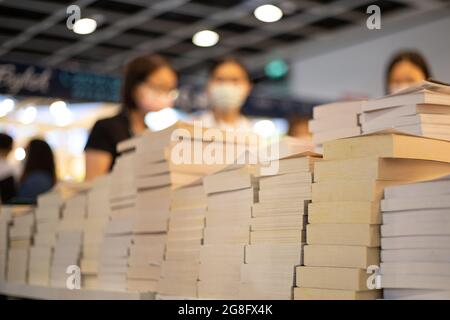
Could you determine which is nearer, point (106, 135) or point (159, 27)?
point (106, 135)

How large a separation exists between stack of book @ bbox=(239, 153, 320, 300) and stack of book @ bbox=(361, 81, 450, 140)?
0.29 m

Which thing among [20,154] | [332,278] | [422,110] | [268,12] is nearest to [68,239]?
[332,278]

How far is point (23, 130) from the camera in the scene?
485 inches

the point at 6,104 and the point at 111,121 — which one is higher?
the point at 6,104

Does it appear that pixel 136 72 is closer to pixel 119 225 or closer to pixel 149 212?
pixel 119 225

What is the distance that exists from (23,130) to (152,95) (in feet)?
30.6

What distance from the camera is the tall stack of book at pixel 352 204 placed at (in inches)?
69.6

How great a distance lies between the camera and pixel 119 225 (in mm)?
2711

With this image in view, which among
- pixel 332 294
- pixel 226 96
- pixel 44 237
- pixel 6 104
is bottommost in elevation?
pixel 332 294

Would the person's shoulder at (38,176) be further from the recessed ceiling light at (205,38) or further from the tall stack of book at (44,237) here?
the recessed ceiling light at (205,38)

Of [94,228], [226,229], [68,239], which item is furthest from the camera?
[68,239]

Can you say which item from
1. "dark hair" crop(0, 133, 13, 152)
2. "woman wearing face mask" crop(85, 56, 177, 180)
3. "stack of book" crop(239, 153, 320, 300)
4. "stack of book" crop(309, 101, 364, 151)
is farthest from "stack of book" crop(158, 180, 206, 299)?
"dark hair" crop(0, 133, 13, 152)

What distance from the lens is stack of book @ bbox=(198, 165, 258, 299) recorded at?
2.07 m

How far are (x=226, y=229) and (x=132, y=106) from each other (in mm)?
1646
